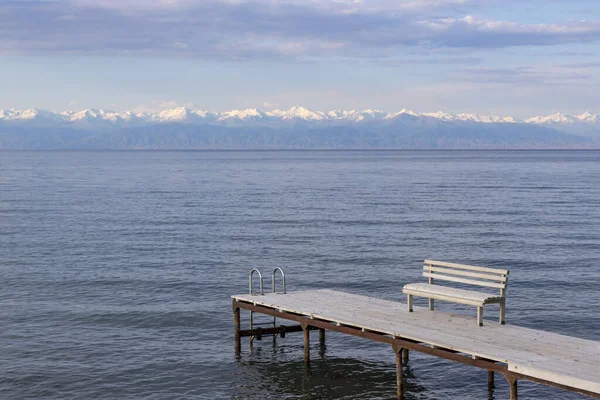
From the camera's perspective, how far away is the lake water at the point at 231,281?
72.5 feet

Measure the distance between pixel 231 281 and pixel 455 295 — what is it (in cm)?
→ 1655

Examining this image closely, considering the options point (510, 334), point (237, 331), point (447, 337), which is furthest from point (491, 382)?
point (237, 331)

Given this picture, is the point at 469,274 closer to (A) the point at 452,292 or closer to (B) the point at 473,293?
(A) the point at 452,292

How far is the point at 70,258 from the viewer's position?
42094 mm

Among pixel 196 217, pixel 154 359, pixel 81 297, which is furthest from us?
pixel 196 217

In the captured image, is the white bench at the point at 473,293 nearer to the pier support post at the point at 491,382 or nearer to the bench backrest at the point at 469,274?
the bench backrest at the point at 469,274

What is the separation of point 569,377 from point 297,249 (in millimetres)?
30051

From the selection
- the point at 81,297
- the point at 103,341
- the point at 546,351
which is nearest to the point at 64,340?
the point at 103,341

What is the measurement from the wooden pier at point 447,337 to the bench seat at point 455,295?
25.0 inches

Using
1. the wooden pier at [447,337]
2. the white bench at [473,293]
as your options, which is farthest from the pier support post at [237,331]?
the white bench at [473,293]

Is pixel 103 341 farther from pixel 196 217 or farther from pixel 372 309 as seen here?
pixel 196 217

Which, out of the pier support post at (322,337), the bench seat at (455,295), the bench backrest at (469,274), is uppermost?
the bench backrest at (469,274)

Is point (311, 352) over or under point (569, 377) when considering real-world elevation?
under

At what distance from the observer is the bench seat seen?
1966cm
